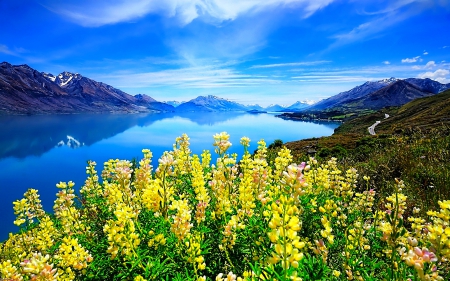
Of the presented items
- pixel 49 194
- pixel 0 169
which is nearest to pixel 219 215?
pixel 49 194

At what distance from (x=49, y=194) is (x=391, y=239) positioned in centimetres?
3814

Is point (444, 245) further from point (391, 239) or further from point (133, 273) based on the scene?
point (133, 273)

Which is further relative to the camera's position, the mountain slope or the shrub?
the mountain slope

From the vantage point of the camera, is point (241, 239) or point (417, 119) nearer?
point (241, 239)

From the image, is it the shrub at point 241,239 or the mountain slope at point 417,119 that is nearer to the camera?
the shrub at point 241,239

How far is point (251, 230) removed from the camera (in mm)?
2928

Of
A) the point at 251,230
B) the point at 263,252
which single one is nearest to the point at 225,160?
the point at 251,230

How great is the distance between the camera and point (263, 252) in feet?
8.59

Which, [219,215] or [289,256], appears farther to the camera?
[219,215]

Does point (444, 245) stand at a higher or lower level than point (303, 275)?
higher

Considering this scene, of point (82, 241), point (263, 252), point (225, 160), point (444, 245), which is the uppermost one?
point (225, 160)

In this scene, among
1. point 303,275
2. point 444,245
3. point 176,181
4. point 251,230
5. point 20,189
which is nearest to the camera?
point 444,245

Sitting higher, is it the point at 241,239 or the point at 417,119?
the point at 241,239

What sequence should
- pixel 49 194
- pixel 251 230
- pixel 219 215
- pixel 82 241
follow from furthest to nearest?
pixel 49 194 < pixel 82 241 < pixel 219 215 < pixel 251 230
